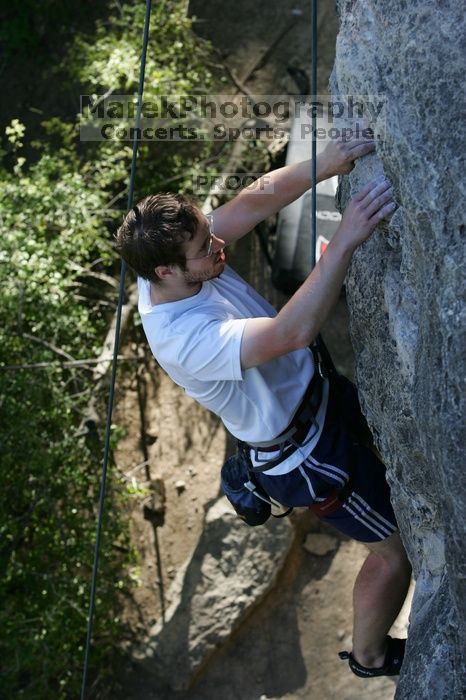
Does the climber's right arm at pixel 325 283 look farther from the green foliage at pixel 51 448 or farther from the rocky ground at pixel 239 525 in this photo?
the rocky ground at pixel 239 525

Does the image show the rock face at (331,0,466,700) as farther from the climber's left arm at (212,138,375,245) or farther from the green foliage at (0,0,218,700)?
the green foliage at (0,0,218,700)

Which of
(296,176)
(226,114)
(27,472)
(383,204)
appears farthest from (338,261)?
(226,114)

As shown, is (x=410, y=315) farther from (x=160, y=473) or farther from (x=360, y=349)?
(x=160, y=473)

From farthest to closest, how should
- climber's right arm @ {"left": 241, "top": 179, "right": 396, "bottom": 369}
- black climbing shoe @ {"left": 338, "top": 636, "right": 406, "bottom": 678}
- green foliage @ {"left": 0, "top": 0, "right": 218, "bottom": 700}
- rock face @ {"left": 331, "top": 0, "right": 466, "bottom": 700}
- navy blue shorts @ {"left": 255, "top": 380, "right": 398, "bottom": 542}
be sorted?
green foliage @ {"left": 0, "top": 0, "right": 218, "bottom": 700}
black climbing shoe @ {"left": 338, "top": 636, "right": 406, "bottom": 678}
navy blue shorts @ {"left": 255, "top": 380, "right": 398, "bottom": 542}
climber's right arm @ {"left": 241, "top": 179, "right": 396, "bottom": 369}
rock face @ {"left": 331, "top": 0, "right": 466, "bottom": 700}

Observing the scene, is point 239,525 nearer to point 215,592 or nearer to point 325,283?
point 215,592

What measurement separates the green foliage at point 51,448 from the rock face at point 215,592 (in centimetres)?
32

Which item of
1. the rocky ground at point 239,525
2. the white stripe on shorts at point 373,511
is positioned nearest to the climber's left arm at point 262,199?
the white stripe on shorts at point 373,511

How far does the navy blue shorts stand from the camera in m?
2.54

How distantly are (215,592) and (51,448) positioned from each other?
1273 millimetres

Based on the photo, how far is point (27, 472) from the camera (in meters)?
4.75

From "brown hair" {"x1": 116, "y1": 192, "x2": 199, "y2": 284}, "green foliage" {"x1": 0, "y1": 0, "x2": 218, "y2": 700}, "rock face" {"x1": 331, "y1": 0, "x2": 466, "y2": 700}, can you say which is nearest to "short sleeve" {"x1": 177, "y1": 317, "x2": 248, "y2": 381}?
"brown hair" {"x1": 116, "y1": 192, "x2": 199, "y2": 284}

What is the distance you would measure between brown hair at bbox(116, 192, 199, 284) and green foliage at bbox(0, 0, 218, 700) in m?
2.45

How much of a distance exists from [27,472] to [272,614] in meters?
1.57

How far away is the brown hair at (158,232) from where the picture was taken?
7.48 feet
